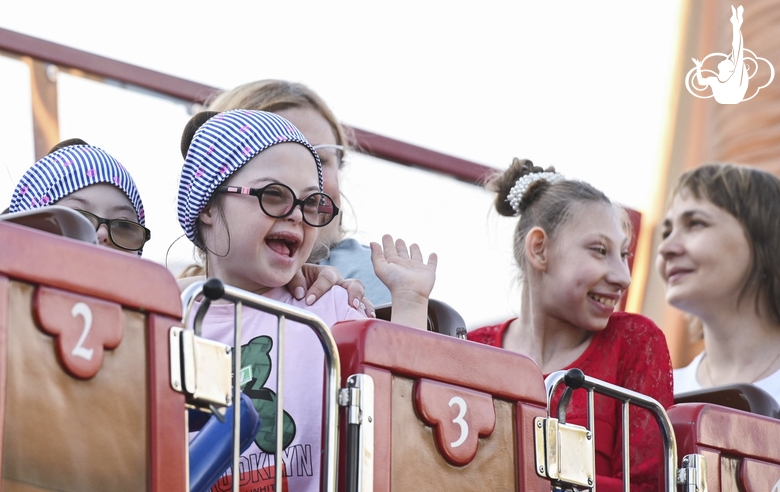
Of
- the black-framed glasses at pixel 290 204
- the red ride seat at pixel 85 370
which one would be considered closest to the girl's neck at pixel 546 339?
the black-framed glasses at pixel 290 204

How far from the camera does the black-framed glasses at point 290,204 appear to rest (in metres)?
2.06

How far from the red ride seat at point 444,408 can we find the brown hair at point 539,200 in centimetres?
121

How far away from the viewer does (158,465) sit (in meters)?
1.40

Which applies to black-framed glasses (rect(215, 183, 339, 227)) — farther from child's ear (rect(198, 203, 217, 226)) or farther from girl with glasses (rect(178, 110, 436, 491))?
child's ear (rect(198, 203, 217, 226))

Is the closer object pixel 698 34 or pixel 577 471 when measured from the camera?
pixel 577 471

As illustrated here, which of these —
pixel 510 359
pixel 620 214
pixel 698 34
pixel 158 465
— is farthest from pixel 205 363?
pixel 698 34

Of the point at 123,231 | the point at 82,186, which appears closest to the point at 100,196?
the point at 82,186

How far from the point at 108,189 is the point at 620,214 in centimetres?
147

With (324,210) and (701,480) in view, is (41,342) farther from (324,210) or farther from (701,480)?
(701,480)

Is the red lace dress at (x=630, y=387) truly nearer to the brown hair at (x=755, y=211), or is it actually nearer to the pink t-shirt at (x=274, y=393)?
the pink t-shirt at (x=274, y=393)

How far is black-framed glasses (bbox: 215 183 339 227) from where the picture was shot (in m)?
2.06

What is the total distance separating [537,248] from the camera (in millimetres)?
3062

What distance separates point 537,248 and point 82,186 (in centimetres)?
132

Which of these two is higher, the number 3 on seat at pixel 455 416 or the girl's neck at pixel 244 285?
the girl's neck at pixel 244 285
